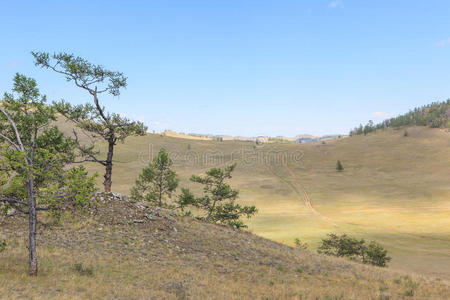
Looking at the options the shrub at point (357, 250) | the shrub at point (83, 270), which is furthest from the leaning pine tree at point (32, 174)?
the shrub at point (357, 250)

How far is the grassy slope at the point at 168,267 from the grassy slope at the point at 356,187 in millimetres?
17477

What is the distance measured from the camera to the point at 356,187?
113125 millimetres

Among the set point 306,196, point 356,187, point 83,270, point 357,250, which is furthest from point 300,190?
point 83,270

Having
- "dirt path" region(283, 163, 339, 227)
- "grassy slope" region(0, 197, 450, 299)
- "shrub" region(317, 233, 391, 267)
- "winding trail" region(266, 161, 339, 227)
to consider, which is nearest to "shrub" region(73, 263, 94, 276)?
"grassy slope" region(0, 197, 450, 299)

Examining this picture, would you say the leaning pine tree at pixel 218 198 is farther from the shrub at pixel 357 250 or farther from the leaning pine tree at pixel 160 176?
the shrub at pixel 357 250

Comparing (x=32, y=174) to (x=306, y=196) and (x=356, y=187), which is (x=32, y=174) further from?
(x=356, y=187)

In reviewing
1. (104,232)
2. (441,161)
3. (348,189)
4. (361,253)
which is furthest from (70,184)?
(441,161)

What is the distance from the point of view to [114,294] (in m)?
13.7

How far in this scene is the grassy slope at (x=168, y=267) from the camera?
1438 centimetres

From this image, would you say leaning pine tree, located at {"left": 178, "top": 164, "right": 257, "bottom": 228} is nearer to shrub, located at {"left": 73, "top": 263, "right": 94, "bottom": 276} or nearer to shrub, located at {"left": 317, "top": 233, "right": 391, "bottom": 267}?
shrub, located at {"left": 317, "top": 233, "right": 391, "bottom": 267}

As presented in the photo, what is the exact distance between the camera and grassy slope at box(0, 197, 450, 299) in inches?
566

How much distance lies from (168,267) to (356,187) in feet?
355

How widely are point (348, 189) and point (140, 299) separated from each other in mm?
109485

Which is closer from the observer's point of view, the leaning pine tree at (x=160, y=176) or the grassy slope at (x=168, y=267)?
the grassy slope at (x=168, y=267)
